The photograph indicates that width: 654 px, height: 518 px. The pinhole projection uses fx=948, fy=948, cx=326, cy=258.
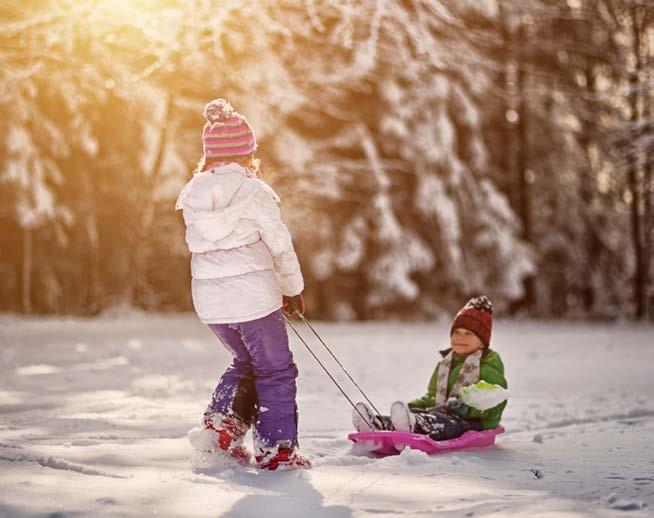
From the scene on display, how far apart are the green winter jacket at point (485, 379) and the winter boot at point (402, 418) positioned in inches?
20.2

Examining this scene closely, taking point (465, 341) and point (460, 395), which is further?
point (465, 341)

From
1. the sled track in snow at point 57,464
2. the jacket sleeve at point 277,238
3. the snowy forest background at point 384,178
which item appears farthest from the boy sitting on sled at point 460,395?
the snowy forest background at point 384,178

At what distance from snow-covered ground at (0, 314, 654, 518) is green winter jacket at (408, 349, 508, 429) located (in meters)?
0.21

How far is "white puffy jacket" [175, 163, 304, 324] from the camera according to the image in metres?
4.25

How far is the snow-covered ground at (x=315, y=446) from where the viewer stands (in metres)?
3.39

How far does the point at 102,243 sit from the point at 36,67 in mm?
11450

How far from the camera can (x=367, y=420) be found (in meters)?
4.76

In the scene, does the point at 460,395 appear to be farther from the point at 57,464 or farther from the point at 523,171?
the point at 523,171

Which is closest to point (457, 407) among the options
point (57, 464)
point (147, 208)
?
point (57, 464)

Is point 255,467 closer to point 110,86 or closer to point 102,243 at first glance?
point 110,86

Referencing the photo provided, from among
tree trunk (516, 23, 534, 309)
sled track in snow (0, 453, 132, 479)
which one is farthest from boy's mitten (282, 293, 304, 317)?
tree trunk (516, 23, 534, 309)

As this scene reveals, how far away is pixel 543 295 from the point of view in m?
21.7

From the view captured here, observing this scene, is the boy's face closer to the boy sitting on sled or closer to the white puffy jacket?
the boy sitting on sled

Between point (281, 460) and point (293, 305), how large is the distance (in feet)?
2.42
